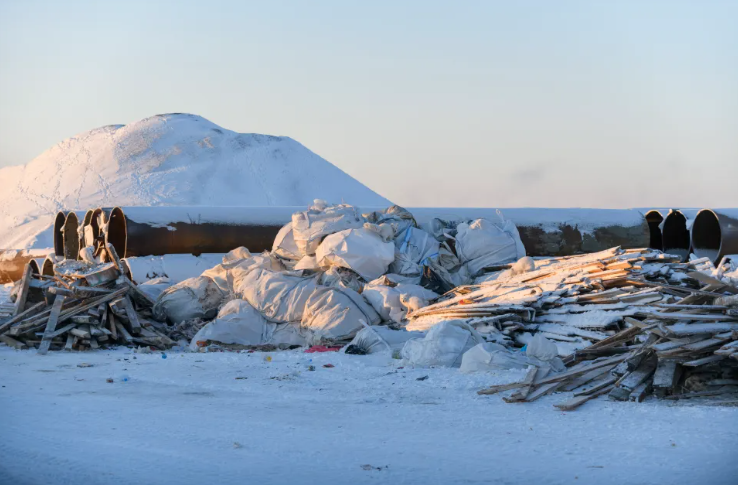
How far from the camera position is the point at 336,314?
7.96 m

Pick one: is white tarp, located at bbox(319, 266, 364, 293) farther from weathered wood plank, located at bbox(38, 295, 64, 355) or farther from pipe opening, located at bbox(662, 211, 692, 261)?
pipe opening, located at bbox(662, 211, 692, 261)

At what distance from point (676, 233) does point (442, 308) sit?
25.8 feet

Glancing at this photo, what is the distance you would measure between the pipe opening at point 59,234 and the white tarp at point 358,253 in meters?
6.59

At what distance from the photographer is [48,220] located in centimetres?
2550

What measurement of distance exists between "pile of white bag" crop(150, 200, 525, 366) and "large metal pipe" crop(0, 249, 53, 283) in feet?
21.2

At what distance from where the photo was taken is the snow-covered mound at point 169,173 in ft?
95.4

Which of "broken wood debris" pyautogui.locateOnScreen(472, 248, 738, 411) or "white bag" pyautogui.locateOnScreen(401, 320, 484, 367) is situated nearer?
"broken wood debris" pyautogui.locateOnScreen(472, 248, 738, 411)

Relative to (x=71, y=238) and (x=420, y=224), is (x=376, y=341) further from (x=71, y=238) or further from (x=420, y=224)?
(x=71, y=238)

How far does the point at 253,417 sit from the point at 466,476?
1.54m

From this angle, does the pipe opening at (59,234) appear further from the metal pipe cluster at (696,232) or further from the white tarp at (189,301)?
the metal pipe cluster at (696,232)

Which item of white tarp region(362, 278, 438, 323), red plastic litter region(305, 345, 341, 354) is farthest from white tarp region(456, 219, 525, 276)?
red plastic litter region(305, 345, 341, 354)

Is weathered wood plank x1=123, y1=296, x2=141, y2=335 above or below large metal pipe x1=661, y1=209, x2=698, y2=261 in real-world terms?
below

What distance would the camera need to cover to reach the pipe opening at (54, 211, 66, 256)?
45.5 ft

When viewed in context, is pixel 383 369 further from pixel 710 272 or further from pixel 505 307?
pixel 710 272
